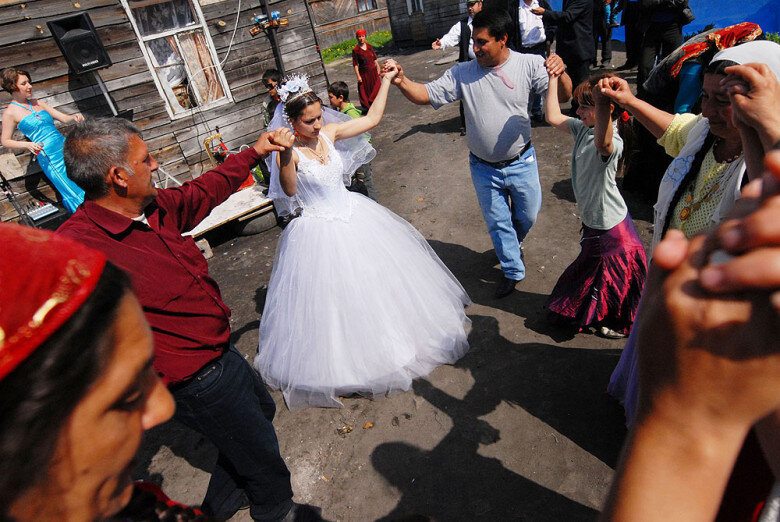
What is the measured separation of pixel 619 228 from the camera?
10.7ft

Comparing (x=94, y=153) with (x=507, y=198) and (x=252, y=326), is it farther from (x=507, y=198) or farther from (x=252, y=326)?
(x=507, y=198)

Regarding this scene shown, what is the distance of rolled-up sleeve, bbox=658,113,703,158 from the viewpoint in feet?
7.89

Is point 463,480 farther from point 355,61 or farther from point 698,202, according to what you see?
point 355,61

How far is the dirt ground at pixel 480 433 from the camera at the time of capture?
8.73 ft

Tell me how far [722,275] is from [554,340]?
3461 mm

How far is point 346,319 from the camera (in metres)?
3.51

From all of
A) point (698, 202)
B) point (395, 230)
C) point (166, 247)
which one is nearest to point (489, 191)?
point (395, 230)

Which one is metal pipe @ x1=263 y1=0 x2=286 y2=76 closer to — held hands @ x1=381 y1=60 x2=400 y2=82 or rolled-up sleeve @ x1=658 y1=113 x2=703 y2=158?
held hands @ x1=381 y1=60 x2=400 y2=82

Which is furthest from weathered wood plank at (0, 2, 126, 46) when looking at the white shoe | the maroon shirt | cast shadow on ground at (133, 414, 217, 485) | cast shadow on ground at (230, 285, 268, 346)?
the white shoe

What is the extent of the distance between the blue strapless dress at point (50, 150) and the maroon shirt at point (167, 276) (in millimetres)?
4828

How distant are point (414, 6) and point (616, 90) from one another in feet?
60.7

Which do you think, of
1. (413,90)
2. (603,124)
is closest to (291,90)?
(413,90)

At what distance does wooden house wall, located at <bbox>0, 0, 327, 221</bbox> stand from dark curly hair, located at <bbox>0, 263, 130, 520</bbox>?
7417mm

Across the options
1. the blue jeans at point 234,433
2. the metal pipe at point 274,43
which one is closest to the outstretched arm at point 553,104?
the blue jeans at point 234,433
